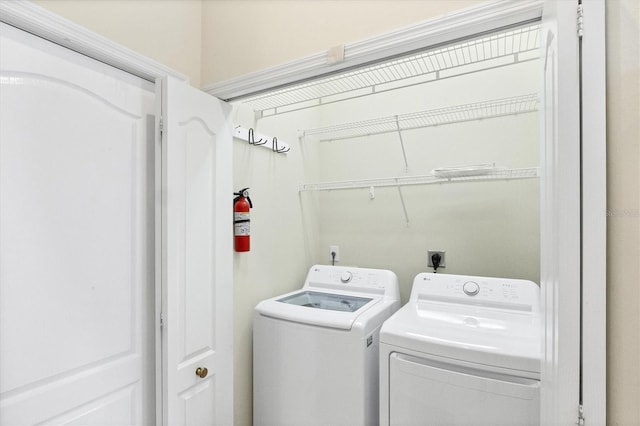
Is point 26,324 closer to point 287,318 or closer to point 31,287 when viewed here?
point 31,287

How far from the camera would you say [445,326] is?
155cm

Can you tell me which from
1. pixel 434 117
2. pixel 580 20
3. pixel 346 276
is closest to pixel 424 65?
pixel 434 117

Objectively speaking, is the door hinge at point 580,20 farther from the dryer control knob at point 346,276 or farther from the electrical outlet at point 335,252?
the electrical outlet at point 335,252

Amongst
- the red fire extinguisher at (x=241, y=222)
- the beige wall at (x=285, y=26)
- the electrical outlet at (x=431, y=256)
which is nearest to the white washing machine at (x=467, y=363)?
the electrical outlet at (x=431, y=256)

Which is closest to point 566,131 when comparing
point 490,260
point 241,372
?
point 490,260

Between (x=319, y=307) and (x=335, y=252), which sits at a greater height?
(x=335, y=252)

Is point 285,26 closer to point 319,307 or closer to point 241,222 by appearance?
point 241,222

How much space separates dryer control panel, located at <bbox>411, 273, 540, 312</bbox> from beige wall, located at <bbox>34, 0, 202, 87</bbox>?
1736 mm

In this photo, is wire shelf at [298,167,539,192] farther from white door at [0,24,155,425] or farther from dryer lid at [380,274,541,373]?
white door at [0,24,155,425]

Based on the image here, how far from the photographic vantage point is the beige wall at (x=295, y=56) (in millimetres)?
580

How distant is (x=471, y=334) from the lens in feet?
4.71

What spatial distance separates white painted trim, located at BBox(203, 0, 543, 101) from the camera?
3.13 feet

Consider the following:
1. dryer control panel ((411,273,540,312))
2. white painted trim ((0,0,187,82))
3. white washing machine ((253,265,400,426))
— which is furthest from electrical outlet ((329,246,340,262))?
white painted trim ((0,0,187,82))

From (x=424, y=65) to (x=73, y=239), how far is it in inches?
65.8
